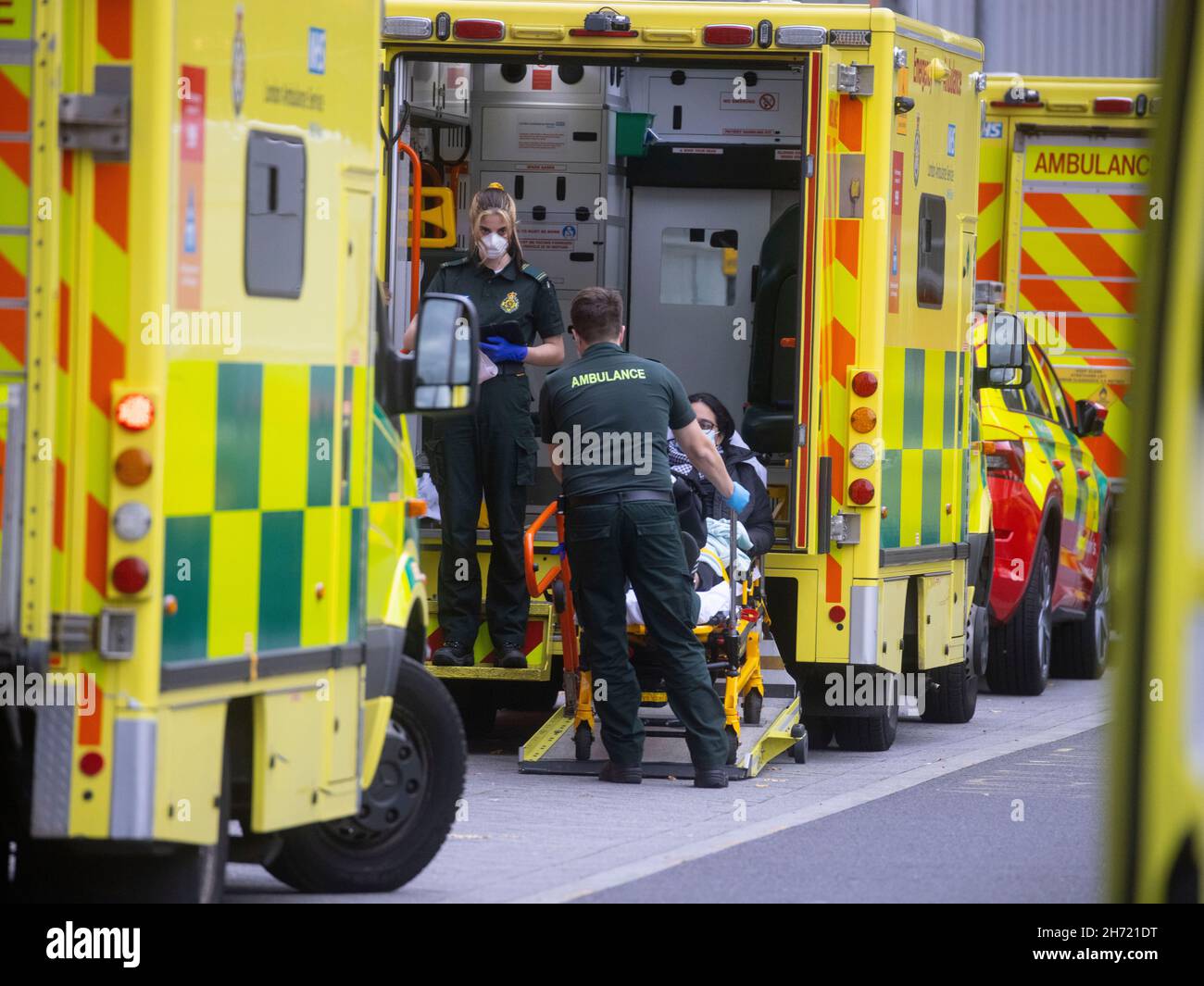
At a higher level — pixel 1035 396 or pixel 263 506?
pixel 263 506

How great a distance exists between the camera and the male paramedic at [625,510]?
31.2 ft

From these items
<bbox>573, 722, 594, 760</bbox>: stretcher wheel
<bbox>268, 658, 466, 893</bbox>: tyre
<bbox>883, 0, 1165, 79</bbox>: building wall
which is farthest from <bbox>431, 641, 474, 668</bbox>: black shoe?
<bbox>883, 0, 1165, 79</bbox>: building wall

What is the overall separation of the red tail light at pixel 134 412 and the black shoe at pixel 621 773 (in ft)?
15.5

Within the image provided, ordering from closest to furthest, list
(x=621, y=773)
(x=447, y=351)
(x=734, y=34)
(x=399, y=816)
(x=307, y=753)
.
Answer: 1. (x=307, y=753)
2. (x=447, y=351)
3. (x=399, y=816)
4. (x=621, y=773)
5. (x=734, y=34)

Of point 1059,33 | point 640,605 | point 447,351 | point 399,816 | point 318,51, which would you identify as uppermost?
point 1059,33

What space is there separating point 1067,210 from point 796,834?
8536 mm

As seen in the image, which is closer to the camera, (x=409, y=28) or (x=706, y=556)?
(x=706, y=556)

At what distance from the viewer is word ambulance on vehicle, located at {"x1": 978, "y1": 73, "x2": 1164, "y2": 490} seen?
15961 millimetres

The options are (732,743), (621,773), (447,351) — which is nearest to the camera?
(447,351)

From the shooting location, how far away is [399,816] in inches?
281

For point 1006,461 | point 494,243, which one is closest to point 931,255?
point 494,243

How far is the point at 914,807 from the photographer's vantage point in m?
9.34

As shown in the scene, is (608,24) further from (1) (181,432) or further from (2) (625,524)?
(1) (181,432)

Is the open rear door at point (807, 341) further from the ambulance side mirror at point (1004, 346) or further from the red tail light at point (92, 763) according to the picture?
the red tail light at point (92, 763)
